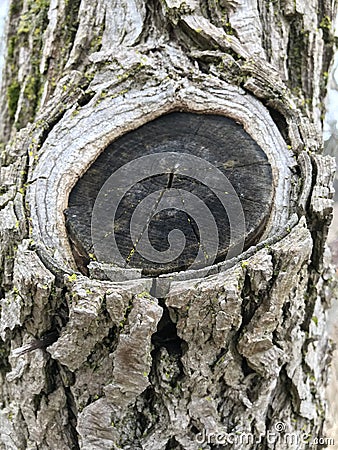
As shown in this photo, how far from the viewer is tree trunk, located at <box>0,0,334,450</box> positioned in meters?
1.48

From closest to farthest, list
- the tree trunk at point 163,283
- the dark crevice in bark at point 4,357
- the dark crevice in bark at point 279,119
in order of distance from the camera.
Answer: the tree trunk at point 163,283
the dark crevice in bark at point 4,357
the dark crevice in bark at point 279,119

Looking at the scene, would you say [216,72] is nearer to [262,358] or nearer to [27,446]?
[262,358]

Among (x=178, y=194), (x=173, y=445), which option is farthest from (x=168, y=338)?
(x=178, y=194)

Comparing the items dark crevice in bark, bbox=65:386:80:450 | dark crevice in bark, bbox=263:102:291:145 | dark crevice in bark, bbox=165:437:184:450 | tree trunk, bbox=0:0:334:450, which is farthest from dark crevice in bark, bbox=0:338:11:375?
dark crevice in bark, bbox=263:102:291:145

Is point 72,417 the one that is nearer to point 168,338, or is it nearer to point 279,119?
point 168,338

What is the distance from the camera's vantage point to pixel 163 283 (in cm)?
147

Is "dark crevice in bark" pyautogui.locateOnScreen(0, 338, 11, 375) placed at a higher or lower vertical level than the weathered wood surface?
lower

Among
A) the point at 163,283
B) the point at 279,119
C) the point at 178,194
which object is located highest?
the point at 279,119

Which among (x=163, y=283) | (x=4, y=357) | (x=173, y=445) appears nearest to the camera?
(x=163, y=283)

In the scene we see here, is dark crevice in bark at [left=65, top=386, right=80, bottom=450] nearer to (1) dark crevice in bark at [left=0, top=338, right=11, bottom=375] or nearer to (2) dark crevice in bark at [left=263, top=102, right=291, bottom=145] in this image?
(1) dark crevice in bark at [left=0, top=338, right=11, bottom=375]

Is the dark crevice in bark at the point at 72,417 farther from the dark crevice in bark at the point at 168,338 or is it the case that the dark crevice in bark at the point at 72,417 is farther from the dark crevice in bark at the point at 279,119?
the dark crevice in bark at the point at 279,119

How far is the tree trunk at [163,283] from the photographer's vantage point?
1.48 m

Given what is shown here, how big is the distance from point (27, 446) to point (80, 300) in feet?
1.96

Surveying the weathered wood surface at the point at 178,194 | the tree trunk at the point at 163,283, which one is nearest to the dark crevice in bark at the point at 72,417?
the tree trunk at the point at 163,283
